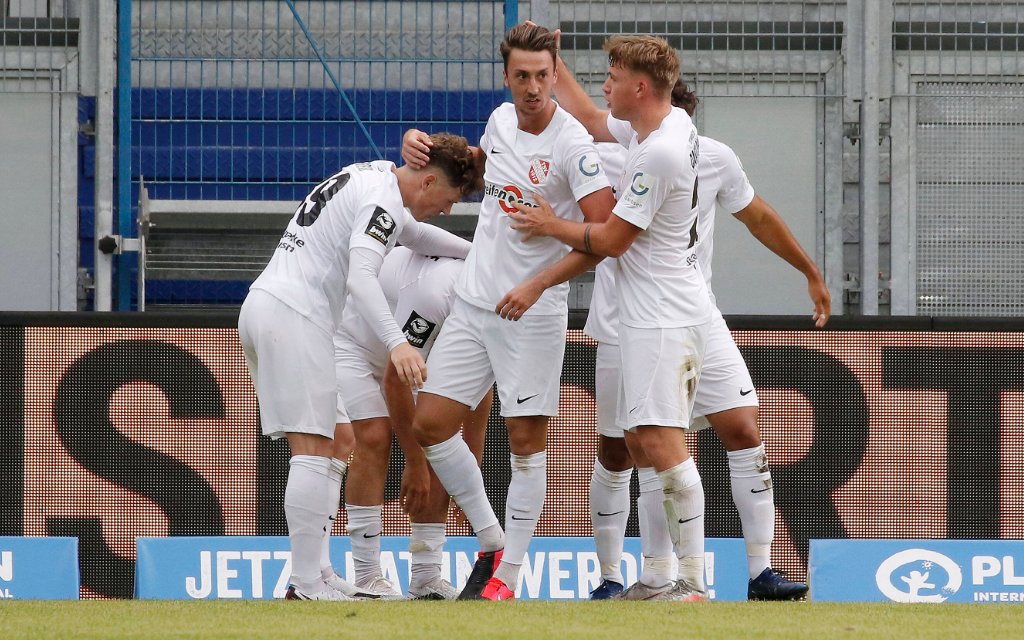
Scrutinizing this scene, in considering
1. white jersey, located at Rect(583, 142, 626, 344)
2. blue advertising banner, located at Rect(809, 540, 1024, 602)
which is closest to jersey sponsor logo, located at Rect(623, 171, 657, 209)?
white jersey, located at Rect(583, 142, 626, 344)

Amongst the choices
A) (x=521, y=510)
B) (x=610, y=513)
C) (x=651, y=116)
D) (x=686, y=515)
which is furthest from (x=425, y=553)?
(x=651, y=116)

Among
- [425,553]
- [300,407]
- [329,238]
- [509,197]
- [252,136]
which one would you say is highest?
[252,136]

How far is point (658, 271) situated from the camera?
15.6ft

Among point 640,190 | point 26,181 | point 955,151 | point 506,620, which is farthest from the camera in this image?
point 26,181

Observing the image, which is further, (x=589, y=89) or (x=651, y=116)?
(x=589, y=89)

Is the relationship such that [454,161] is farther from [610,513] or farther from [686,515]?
[686,515]

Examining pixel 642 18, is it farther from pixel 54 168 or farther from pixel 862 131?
pixel 54 168

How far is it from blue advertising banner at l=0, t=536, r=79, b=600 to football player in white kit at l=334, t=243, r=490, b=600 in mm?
1553

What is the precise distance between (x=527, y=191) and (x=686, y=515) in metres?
1.18

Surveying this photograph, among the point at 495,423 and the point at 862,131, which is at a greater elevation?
the point at 862,131

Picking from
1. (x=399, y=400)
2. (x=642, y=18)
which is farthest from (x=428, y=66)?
(x=399, y=400)

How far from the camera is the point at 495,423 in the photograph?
6914 millimetres

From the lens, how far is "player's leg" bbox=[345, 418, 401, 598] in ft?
18.7

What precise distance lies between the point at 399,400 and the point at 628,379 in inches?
47.3
